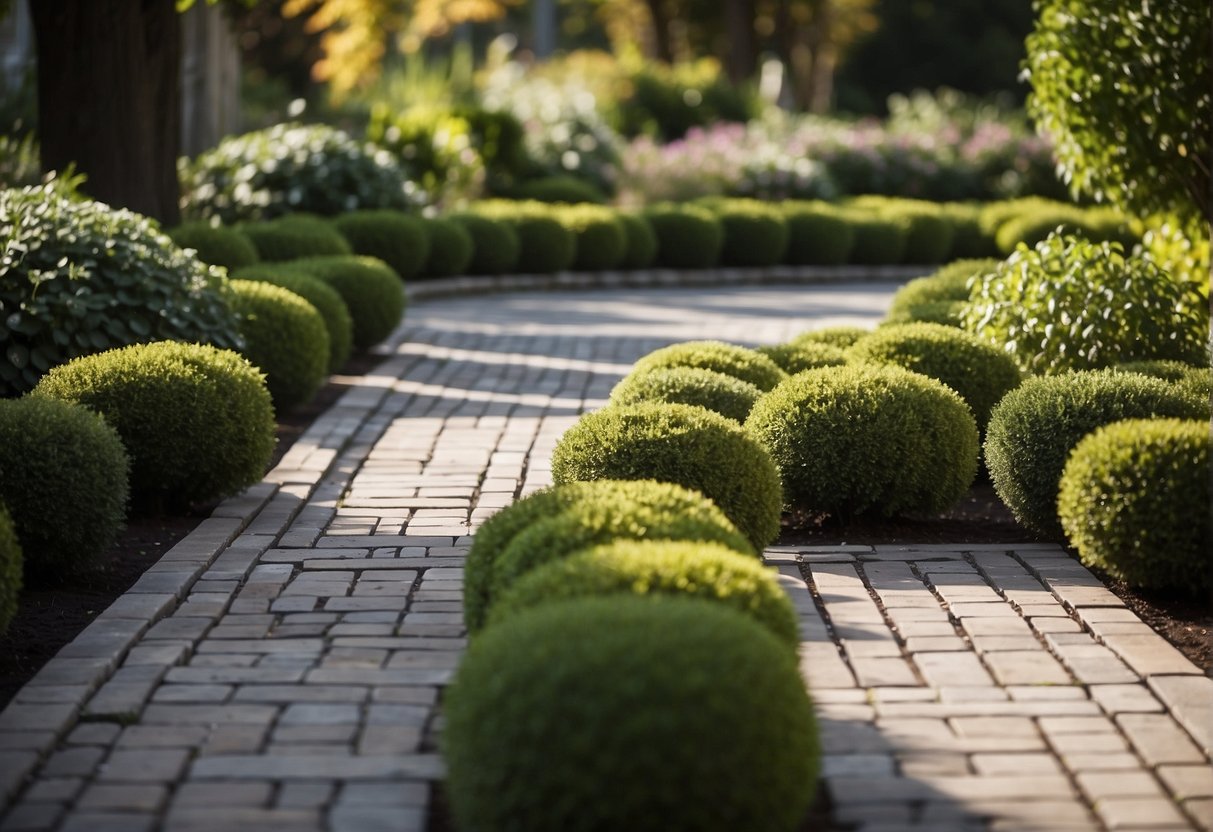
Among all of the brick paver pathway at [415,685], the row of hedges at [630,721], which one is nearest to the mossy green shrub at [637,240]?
the brick paver pathway at [415,685]

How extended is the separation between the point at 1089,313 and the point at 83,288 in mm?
4874

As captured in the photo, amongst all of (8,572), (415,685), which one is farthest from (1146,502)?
(8,572)

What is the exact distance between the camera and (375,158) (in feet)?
53.9

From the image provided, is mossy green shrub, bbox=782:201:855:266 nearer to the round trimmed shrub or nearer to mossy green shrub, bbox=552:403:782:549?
mossy green shrub, bbox=552:403:782:549

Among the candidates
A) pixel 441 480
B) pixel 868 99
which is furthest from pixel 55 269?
pixel 868 99

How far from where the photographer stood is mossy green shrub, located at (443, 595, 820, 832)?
2.95 m

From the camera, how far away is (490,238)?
16266mm

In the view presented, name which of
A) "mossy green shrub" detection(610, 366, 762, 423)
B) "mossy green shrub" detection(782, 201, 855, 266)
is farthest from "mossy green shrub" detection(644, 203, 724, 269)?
"mossy green shrub" detection(610, 366, 762, 423)

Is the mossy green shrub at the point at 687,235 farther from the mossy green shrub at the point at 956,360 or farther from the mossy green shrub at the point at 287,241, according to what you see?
the mossy green shrub at the point at 956,360

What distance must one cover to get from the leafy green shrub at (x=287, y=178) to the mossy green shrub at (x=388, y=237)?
67cm

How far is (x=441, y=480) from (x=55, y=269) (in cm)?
215

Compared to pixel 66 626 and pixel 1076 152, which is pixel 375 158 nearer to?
pixel 1076 152

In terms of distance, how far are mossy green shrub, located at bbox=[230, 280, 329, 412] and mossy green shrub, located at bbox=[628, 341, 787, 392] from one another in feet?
7.44

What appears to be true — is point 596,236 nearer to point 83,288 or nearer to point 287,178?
point 287,178
